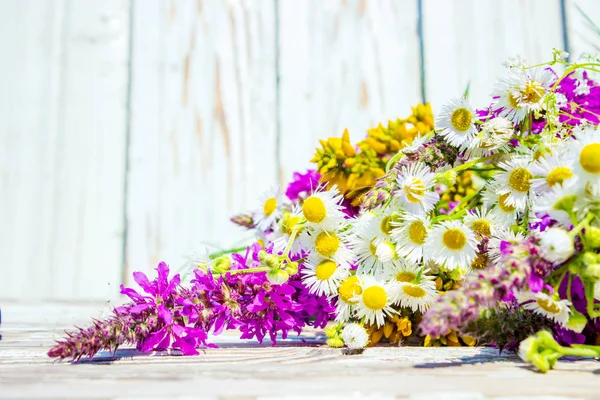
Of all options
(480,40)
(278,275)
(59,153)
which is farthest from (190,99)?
(278,275)

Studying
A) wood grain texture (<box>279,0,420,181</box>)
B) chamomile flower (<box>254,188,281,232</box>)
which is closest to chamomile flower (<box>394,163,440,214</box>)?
chamomile flower (<box>254,188,281,232</box>)

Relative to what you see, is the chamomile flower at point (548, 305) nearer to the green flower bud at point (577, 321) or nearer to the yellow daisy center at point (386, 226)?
the green flower bud at point (577, 321)

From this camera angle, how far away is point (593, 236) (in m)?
0.42

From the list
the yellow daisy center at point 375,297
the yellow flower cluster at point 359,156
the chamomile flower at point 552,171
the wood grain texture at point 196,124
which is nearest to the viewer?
the chamomile flower at point 552,171

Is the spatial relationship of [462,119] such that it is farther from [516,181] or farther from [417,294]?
[417,294]

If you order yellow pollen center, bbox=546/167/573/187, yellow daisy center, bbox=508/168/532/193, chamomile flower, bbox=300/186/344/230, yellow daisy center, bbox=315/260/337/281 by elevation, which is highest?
yellow daisy center, bbox=508/168/532/193

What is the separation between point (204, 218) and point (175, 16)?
17.0 inches

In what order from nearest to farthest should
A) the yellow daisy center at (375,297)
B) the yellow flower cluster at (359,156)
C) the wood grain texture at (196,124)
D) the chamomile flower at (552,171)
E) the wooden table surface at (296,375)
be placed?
the wooden table surface at (296,375), the chamomile flower at (552,171), the yellow daisy center at (375,297), the yellow flower cluster at (359,156), the wood grain texture at (196,124)

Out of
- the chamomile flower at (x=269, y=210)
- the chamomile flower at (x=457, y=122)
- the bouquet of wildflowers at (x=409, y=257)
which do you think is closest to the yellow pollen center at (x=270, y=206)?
the chamomile flower at (x=269, y=210)

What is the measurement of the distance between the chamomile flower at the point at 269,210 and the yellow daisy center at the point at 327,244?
220 millimetres

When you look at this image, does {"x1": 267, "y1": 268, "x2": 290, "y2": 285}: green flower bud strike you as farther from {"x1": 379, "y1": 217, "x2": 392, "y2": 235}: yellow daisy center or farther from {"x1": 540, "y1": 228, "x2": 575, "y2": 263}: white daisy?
{"x1": 540, "y1": 228, "x2": 575, "y2": 263}: white daisy

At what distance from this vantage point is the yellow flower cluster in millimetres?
780

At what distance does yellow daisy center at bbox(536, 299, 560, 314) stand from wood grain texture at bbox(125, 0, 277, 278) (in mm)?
760

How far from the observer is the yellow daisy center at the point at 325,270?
1.96ft
